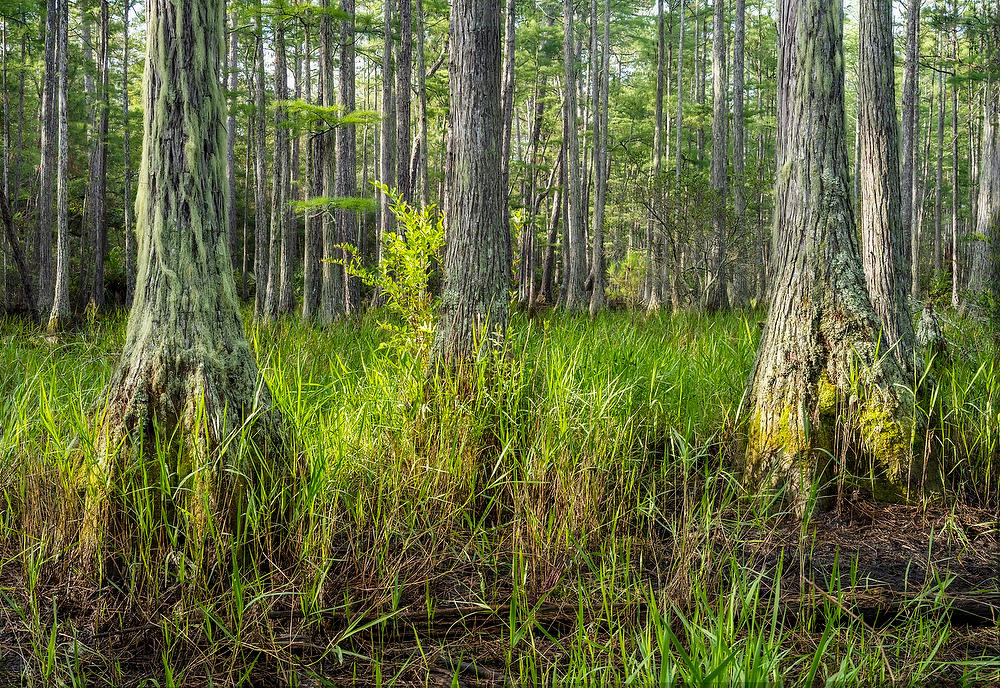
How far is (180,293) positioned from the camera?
8.84 feet

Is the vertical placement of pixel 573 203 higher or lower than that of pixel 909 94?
lower

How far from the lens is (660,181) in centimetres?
1368

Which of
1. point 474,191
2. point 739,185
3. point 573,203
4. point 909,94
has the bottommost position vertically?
point 474,191

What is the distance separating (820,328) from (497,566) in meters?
2.13

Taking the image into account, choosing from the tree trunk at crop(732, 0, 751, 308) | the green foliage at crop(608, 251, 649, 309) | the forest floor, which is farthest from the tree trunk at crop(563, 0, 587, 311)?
the forest floor

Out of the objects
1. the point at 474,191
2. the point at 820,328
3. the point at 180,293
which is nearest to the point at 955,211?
the point at 820,328

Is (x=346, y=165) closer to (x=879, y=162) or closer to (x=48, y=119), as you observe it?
(x=48, y=119)

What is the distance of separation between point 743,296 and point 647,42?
15.5 metres

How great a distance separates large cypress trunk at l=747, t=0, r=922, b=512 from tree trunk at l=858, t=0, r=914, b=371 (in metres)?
1.62

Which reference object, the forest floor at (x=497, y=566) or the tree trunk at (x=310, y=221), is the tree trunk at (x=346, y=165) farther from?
the forest floor at (x=497, y=566)

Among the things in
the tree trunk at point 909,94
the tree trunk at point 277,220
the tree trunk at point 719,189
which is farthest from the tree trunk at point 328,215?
the tree trunk at point 909,94

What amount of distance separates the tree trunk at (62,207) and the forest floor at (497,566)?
26.6 ft

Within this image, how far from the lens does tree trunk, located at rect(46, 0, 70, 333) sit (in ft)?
33.9

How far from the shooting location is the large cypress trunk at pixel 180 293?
8.66ft
